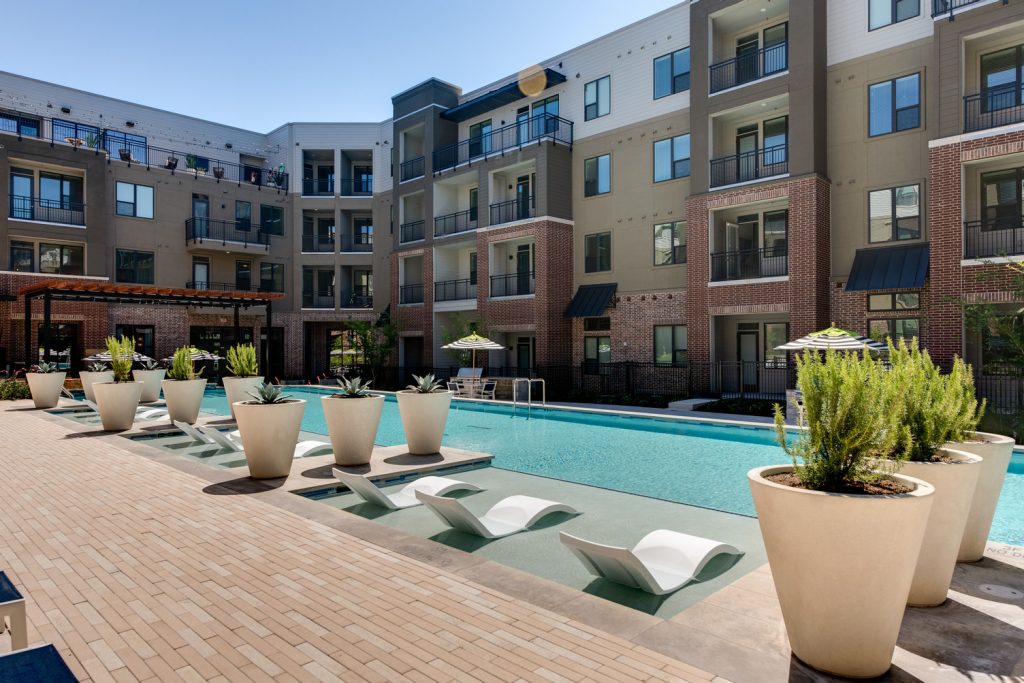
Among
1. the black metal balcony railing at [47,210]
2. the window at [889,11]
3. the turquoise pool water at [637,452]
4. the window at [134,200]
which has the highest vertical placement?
the window at [889,11]

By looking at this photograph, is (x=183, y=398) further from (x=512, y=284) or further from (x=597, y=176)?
(x=597, y=176)

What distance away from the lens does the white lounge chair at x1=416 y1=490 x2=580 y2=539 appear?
19.2ft

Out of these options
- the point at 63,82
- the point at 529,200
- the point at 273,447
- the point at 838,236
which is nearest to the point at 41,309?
the point at 63,82

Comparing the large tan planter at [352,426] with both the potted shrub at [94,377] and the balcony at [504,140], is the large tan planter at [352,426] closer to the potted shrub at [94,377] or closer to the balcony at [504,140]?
the potted shrub at [94,377]

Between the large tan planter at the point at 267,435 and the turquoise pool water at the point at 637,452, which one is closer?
the large tan planter at the point at 267,435

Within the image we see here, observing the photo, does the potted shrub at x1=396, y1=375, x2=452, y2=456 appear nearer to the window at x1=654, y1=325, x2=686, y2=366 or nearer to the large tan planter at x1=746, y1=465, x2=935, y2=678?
the large tan planter at x1=746, y1=465, x2=935, y2=678

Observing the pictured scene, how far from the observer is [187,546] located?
17.6 ft

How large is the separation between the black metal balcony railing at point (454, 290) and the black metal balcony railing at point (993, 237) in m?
17.8

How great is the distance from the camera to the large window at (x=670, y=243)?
22.3 meters

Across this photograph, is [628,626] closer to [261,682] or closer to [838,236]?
[261,682]

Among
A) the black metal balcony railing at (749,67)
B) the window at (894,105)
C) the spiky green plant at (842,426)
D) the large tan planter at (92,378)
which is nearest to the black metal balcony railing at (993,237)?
the window at (894,105)

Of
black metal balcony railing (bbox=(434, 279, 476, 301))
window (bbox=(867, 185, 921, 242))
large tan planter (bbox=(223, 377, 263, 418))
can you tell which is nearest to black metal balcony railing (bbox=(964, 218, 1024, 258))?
window (bbox=(867, 185, 921, 242))

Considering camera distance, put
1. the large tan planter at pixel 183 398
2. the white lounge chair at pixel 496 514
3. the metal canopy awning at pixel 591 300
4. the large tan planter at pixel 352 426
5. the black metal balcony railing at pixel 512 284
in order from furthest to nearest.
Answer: the black metal balcony railing at pixel 512 284
the metal canopy awning at pixel 591 300
the large tan planter at pixel 183 398
the large tan planter at pixel 352 426
the white lounge chair at pixel 496 514

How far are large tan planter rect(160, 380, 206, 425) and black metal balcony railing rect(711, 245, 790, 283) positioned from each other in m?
15.3
